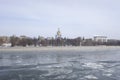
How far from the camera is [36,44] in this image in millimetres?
105312

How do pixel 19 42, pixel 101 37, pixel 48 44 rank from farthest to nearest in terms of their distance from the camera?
pixel 101 37 → pixel 48 44 → pixel 19 42

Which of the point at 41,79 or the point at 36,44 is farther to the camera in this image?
the point at 36,44

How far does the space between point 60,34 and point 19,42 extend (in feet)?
73.5

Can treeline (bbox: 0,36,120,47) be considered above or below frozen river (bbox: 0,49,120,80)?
above

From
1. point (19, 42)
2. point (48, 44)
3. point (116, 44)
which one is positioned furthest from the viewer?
point (116, 44)

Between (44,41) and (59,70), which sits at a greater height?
(44,41)

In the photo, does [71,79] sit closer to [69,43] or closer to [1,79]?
[1,79]

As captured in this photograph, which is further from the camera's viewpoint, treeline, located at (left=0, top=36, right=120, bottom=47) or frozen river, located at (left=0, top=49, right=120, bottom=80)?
treeline, located at (left=0, top=36, right=120, bottom=47)

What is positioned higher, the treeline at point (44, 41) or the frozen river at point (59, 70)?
the treeline at point (44, 41)

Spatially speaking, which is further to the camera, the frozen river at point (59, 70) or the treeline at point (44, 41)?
the treeline at point (44, 41)

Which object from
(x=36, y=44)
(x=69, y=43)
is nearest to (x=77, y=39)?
(x=69, y=43)

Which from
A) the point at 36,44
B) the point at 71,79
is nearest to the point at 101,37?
the point at 36,44

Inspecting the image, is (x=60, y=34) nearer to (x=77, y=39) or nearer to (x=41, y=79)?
(x=77, y=39)

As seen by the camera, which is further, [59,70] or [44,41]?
[44,41]
